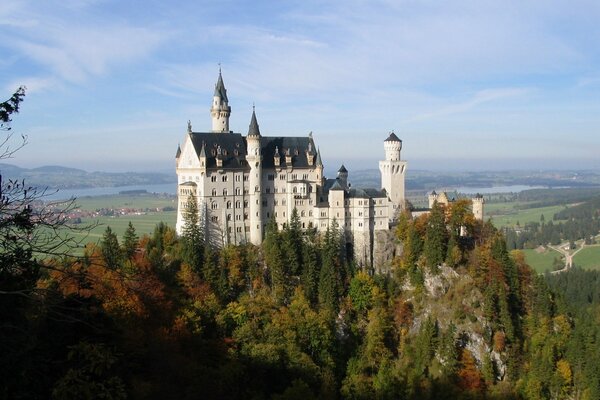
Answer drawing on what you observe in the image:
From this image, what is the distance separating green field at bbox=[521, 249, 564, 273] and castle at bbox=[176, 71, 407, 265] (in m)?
100.0

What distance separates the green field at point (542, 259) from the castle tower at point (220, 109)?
11136 cm

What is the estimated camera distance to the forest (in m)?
53.0

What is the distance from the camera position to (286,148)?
3009 inches

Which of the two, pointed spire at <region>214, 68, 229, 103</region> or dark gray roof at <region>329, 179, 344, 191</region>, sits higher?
pointed spire at <region>214, 68, 229, 103</region>

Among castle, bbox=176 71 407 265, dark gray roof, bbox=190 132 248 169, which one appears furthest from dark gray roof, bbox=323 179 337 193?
dark gray roof, bbox=190 132 248 169

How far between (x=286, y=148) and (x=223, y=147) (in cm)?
889

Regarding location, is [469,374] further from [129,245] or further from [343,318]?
[129,245]

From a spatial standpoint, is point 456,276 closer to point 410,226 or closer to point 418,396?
point 410,226

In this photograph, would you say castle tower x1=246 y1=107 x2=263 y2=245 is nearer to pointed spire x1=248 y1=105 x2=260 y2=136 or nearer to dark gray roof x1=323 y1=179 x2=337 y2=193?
pointed spire x1=248 y1=105 x2=260 y2=136

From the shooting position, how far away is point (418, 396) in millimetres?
56375

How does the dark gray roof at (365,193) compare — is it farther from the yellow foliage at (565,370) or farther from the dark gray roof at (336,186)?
the yellow foliage at (565,370)

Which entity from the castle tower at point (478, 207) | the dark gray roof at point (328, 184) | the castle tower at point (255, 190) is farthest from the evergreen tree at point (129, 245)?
the castle tower at point (478, 207)

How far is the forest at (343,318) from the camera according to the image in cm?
5297

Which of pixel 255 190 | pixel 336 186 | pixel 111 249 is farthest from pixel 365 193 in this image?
pixel 111 249
